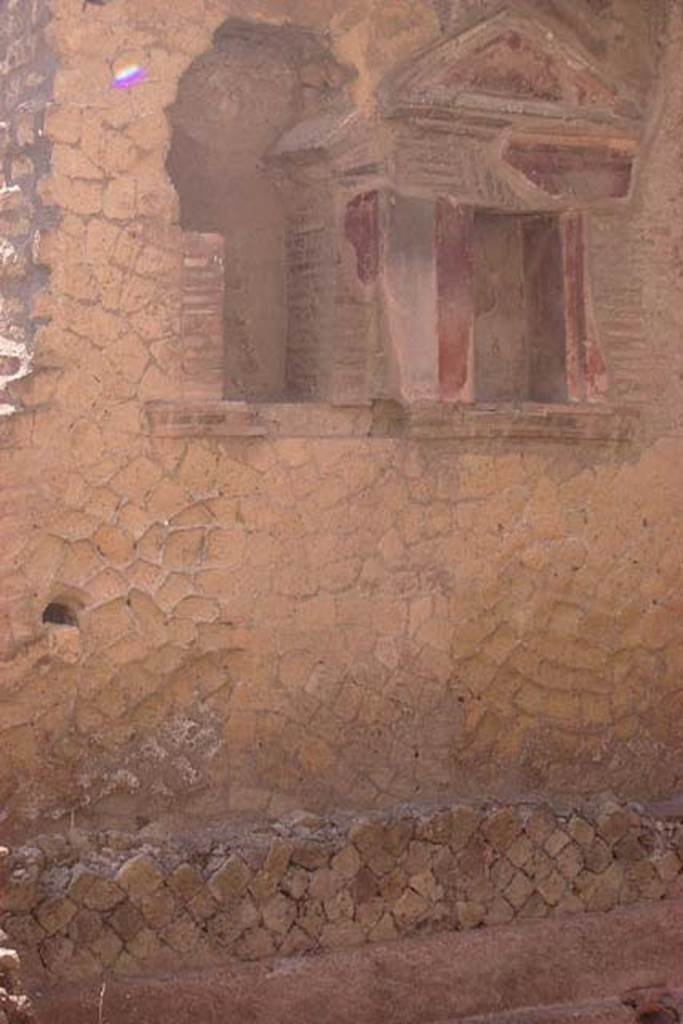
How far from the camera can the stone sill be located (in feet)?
15.6

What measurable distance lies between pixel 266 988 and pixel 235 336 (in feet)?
6.73

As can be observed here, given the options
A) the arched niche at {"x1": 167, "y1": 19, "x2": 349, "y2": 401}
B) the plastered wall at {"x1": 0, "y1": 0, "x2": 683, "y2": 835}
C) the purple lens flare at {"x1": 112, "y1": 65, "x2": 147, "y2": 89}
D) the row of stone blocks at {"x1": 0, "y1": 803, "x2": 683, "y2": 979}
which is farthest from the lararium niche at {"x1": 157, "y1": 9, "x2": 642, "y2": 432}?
the row of stone blocks at {"x1": 0, "y1": 803, "x2": 683, "y2": 979}

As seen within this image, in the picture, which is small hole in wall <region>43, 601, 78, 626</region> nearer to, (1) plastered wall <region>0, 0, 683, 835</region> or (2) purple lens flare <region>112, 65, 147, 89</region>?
(1) plastered wall <region>0, 0, 683, 835</region>

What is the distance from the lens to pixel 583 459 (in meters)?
5.45

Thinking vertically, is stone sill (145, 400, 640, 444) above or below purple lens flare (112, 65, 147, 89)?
below

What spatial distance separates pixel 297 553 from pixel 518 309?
1329 mm

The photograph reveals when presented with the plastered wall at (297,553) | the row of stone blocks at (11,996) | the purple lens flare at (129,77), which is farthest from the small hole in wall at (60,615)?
the purple lens flare at (129,77)

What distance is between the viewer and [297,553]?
496cm

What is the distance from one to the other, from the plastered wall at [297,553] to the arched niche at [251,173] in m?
0.27

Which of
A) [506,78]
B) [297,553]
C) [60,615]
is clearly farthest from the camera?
[506,78]

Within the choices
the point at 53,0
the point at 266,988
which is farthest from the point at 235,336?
the point at 266,988

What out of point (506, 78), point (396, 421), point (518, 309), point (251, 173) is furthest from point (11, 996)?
point (506, 78)

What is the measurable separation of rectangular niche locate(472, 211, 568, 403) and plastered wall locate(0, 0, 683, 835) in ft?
0.56

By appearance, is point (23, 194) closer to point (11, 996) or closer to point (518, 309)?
point (518, 309)
